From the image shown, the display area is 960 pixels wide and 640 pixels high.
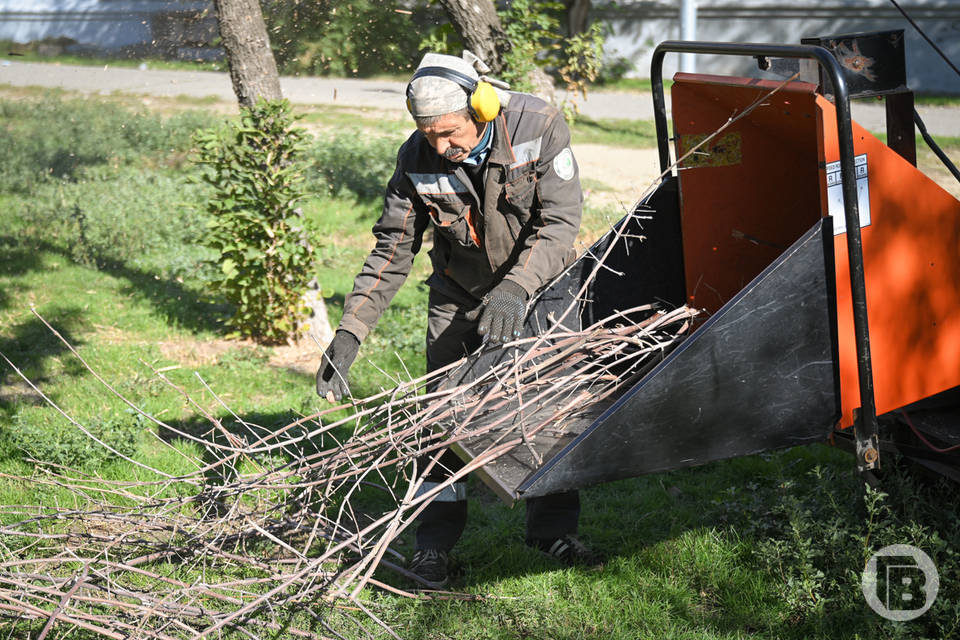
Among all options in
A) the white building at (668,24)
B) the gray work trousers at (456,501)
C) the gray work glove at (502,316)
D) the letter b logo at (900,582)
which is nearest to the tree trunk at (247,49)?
the gray work trousers at (456,501)

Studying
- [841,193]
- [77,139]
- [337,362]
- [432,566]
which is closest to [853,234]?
[841,193]

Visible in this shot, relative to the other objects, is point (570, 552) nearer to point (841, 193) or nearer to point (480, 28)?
point (841, 193)

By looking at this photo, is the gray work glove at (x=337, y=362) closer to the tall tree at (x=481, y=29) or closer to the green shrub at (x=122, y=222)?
the green shrub at (x=122, y=222)

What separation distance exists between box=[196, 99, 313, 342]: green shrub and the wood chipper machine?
292 centimetres

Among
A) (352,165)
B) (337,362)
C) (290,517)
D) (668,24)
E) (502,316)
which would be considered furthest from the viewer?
(668,24)

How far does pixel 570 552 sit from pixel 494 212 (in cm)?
146

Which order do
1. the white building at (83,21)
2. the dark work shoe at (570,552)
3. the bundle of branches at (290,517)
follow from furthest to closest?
the white building at (83,21) < the dark work shoe at (570,552) < the bundle of branches at (290,517)

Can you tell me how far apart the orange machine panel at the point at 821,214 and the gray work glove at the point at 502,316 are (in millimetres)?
1037

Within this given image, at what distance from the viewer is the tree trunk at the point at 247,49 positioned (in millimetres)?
5988

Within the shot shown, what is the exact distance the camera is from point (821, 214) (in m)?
2.95

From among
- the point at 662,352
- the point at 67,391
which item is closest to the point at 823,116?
the point at 662,352

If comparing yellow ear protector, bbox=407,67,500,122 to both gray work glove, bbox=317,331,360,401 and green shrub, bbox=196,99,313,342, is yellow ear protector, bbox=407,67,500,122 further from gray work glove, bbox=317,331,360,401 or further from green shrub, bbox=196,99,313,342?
green shrub, bbox=196,99,313,342

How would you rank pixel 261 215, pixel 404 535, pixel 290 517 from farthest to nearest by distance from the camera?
pixel 261 215
pixel 404 535
pixel 290 517

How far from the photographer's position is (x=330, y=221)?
8977 millimetres
